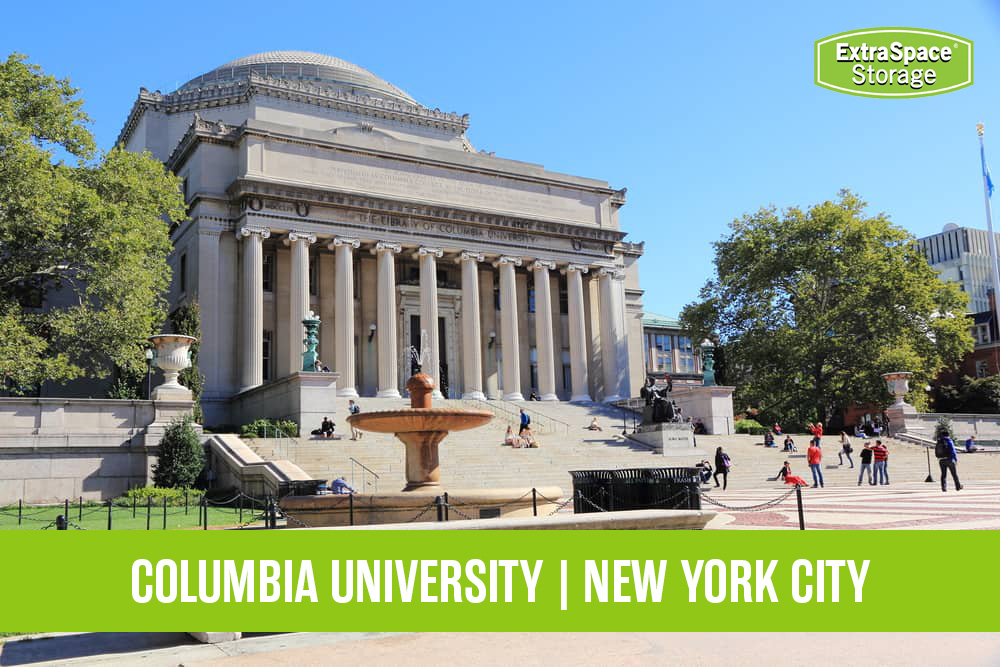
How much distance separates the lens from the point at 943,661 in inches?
246

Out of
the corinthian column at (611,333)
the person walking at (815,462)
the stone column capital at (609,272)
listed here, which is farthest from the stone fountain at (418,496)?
the stone column capital at (609,272)

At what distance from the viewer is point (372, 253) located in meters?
46.6

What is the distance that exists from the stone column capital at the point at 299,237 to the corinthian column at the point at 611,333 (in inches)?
678

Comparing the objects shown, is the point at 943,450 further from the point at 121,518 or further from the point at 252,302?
the point at 252,302

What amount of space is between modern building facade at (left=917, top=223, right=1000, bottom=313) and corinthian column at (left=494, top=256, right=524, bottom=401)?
198 ft

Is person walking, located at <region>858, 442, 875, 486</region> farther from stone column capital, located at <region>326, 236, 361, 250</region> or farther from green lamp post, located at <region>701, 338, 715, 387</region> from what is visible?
stone column capital, located at <region>326, 236, 361, 250</region>

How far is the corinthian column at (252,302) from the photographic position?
41.4m

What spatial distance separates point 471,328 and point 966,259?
7432 cm

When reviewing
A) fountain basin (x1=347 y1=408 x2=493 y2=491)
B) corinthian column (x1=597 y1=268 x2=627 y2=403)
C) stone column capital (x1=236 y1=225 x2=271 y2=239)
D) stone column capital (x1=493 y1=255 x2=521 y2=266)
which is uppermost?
stone column capital (x1=236 y1=225 x2=271 y2=239)

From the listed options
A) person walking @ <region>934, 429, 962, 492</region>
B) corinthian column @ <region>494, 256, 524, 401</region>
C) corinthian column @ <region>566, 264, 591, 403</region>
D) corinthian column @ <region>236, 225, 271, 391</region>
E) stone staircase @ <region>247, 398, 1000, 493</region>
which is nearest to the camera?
person walking @ <region>934, 429, 962, 492</region>

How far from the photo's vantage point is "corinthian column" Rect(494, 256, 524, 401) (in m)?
46.9

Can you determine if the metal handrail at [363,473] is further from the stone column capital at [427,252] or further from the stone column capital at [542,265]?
the stone column capital at [542,265]

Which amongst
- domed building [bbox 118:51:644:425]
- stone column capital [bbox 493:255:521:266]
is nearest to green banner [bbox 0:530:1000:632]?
domed building [bbox 118:51:644:425]

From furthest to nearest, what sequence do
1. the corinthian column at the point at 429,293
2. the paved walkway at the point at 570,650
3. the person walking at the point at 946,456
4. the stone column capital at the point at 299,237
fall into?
the corinthian column at the point at 429,293, the stone column capital at the point at 299,237, the person walking at the point at 946,456, the paved walkway at the point at 570,650
